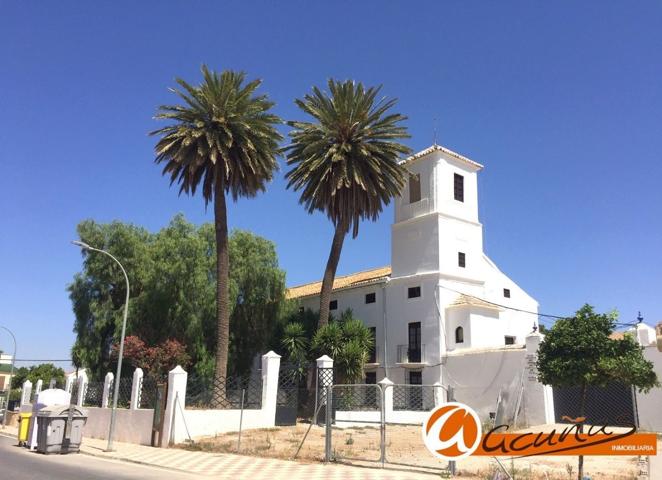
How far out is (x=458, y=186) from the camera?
1385 inches

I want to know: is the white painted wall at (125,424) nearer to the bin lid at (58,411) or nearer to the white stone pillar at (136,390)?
the white stone pillar at (136,390)

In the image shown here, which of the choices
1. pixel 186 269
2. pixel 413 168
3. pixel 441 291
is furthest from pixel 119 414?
pixel 413 168

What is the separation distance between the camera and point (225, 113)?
1064 inches

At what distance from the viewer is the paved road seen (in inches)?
500

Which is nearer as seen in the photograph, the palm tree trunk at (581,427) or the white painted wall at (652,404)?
the palm tree trunk at (581,427)

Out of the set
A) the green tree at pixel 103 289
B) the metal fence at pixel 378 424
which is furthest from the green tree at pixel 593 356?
the green tree at pixel 103 289

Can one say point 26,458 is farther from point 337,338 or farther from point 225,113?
point 225,113

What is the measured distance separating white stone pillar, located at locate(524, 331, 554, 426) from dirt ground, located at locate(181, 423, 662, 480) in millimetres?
4852

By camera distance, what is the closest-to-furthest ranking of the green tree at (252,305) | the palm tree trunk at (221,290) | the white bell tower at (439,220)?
1. the palm tree trunk at (221,290)
2. the white bell tower at (439,220)
3. the green tree at (252,305)

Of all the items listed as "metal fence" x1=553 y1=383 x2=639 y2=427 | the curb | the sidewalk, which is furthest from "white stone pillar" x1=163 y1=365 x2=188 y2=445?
"metal fence" x1=553 y1=383 x2=639 y2=427

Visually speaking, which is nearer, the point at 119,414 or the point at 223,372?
the point at 119,414

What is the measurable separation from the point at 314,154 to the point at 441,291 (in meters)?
10.7

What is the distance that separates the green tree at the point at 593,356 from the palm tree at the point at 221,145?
17.4 m

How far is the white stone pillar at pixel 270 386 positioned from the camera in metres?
23.5
